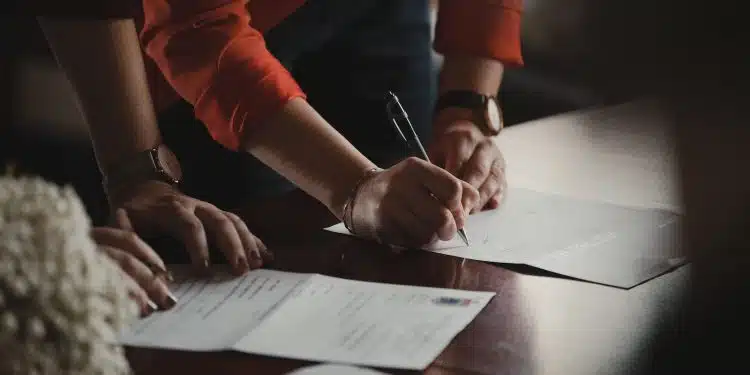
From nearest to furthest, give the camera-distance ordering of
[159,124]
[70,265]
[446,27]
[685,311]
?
[70,265] < [685,311] < [159,124] < [446,27]

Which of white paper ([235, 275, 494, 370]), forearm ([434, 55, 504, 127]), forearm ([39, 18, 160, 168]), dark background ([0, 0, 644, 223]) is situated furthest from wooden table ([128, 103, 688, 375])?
dark background ([0, 0, 644, 223])

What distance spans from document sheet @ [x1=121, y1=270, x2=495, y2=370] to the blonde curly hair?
29cm

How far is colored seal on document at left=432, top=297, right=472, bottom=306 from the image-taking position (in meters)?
0.84

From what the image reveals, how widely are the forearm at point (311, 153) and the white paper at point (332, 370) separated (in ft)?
1.21

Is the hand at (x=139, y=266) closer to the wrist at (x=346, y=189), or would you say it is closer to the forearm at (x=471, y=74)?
the wrist at (x=346, y=189)

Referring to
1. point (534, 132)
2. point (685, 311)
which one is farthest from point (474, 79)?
point (685, 311)

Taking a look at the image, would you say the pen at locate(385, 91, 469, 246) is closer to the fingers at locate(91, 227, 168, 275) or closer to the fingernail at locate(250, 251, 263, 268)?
the fingernail at locate(250, 251, 263, 268)

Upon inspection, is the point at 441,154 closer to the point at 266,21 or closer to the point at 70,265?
the point at 266,21

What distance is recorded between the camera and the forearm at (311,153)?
3.47 feet

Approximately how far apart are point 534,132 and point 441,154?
0.36m

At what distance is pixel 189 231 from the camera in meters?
0.97

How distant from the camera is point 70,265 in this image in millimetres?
452

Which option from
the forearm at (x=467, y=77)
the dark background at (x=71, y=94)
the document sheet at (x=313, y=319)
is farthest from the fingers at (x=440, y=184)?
the dark background at (x=71, y=94)

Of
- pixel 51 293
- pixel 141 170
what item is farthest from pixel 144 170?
pixel 51 293
